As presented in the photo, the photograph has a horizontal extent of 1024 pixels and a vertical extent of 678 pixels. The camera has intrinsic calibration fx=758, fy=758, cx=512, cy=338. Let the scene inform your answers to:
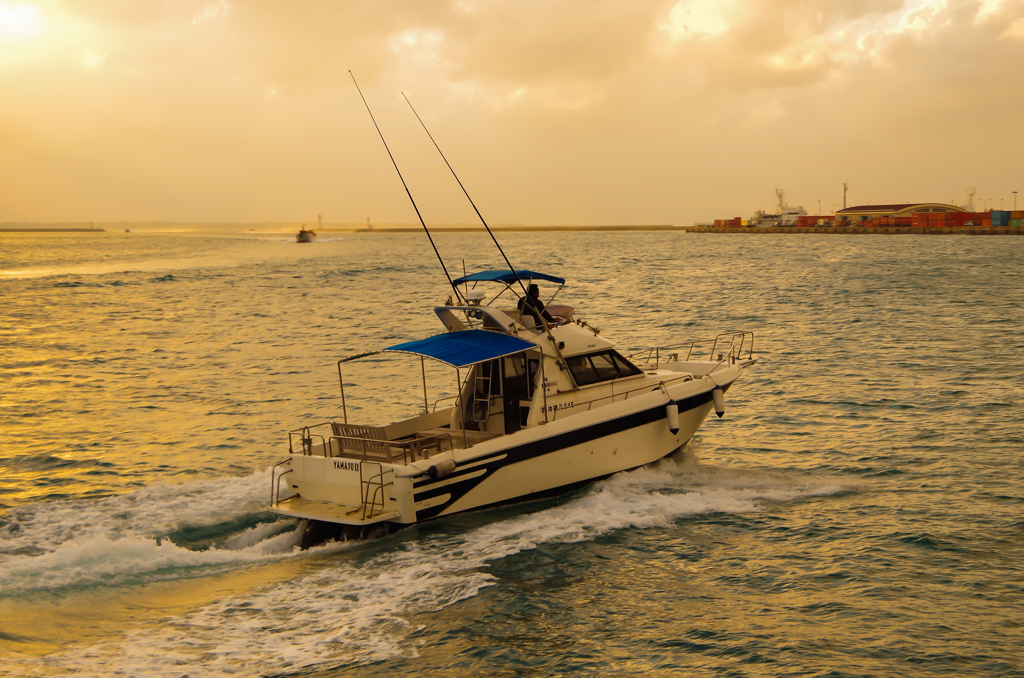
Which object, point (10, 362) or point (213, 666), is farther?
point (10, 362)

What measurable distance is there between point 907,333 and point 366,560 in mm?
25363

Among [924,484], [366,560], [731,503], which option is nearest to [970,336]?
[924,484]

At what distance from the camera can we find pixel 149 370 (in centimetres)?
2572

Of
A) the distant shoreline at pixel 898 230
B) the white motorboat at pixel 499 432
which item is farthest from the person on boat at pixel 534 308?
the distant shoreline at pixel 898 230

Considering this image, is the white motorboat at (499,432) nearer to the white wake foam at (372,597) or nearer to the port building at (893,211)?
the white wake foam at (372,597)

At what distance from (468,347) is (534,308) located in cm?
146

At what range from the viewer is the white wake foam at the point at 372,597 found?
7562 mm

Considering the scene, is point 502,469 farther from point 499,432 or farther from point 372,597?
point 372,597

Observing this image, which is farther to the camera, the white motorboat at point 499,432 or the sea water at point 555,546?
the white motorboat at point 499,432

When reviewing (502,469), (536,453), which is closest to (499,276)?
(536,453)

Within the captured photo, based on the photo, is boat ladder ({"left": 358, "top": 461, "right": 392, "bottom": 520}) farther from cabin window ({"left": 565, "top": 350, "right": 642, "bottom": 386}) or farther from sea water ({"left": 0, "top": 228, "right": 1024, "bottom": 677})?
cabin window ({"left": 565, "top": 350, "right": 642, "bottom": 386})

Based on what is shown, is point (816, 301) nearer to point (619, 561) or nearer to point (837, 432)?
point (837, 432)

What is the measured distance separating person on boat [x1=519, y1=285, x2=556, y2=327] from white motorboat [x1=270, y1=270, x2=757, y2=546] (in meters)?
0.06

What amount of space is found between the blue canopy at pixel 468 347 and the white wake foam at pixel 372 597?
2.49 meters
